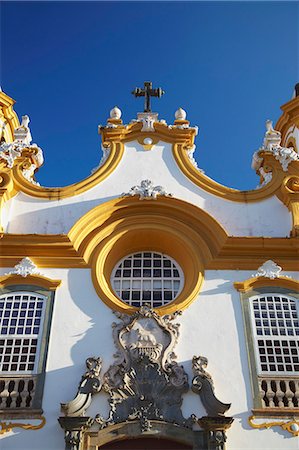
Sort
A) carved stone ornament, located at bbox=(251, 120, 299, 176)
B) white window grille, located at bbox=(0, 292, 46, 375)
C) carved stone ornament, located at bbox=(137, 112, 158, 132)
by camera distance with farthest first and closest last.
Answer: carved stone ornament, located at bbox=(137, 112, 158, 132)
carved stone ornament, located at bbox=(251, 120, 299, 176)
white window grille, located at bbox=(0, 292, 46, 375)

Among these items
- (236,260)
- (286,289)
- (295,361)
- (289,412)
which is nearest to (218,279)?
(236,260)

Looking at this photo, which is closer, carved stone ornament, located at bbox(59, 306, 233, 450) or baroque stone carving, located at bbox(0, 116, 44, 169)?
carved stone ornament, located at bbox(59, 306, 233, 450)

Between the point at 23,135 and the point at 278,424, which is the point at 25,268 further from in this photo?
the point at 278,424

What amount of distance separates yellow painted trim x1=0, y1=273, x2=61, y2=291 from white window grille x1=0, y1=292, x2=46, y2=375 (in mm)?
245

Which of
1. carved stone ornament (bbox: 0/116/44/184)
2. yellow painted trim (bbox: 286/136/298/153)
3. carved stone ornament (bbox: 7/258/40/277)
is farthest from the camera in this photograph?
yellow painted trim (bbox: 286/136/298/153)

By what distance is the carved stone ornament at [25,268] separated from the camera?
40.8 feet

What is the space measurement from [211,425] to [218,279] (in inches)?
133

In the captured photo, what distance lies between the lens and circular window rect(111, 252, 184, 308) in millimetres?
12688

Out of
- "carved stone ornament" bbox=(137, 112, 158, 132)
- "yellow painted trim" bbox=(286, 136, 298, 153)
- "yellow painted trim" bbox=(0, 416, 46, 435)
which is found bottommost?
"yellow painted trim" bbox=(0, 416, 46, 435)

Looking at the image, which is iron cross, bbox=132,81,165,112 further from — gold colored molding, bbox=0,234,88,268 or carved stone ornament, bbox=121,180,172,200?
gold colored molding, bbox=0,234,88,268

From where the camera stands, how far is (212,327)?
465 inches

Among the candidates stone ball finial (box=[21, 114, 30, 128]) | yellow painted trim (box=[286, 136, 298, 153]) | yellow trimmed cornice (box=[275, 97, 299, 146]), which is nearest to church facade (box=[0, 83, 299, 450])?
stone ball finial (box=[21, 114, 30, 128])

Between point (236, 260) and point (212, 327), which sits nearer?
point (212, 327)

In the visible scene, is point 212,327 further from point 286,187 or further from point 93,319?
point 286,187
